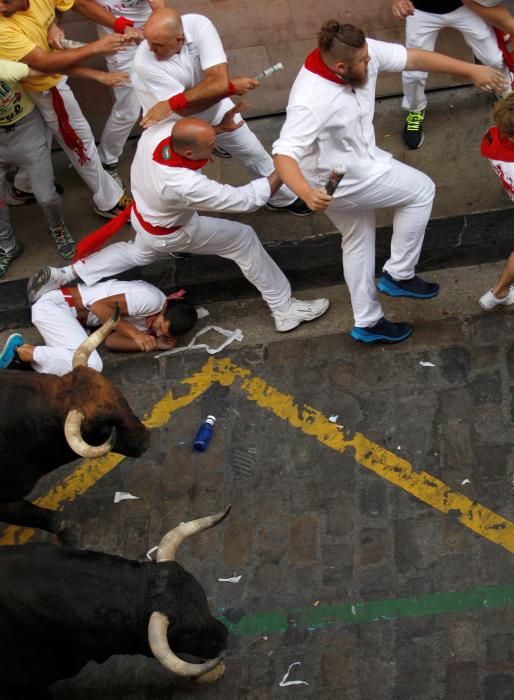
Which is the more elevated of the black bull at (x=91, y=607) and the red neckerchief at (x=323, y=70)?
the red neckerchief at (x=323, y=70)

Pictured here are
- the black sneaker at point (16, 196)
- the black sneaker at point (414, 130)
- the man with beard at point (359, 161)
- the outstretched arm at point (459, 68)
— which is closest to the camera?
the man with beard at point (359, 161)

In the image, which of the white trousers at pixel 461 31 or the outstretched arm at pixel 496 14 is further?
the white trousers at pixel 461 31

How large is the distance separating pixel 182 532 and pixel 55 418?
1.22 m

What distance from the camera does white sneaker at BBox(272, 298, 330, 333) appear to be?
7.45 m

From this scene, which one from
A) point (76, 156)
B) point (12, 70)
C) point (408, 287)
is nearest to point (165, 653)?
point (408, 287)

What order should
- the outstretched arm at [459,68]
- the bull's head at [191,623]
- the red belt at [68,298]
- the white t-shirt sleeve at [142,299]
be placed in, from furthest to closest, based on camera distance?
1. the red belt at [68,298]
2. the white t-shirt sleeve at [142,299]
3. the outstretched arm at [459,68]
4. the bull's head at [191,623]

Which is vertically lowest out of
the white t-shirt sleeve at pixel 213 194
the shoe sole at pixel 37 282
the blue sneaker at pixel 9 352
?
the blue sneaker at pixel 9 352

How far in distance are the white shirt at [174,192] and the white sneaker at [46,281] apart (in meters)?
0.98

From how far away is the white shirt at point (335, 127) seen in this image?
237 inches

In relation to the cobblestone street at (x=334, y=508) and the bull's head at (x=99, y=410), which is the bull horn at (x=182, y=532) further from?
the cobblestone street at (x=334, y=508)

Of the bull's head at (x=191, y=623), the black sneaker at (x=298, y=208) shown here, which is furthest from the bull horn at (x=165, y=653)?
the black sneaker at (x=298, y=208)

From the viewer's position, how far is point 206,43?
22.7ft

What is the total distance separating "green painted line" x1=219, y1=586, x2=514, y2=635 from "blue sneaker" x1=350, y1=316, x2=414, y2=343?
1848 mm

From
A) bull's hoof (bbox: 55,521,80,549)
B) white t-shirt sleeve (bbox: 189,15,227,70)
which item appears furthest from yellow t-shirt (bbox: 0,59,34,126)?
bull's hoof (bbox: 55,521,80,549)
